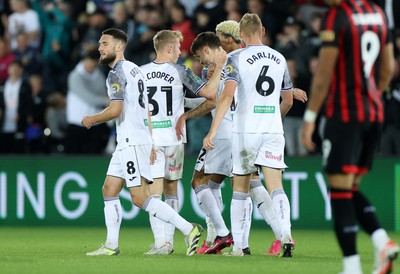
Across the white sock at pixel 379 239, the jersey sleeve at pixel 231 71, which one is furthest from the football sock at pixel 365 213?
the jersey sleeve at pixel 231 71

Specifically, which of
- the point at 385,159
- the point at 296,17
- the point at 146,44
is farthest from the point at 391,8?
the point at 146,44

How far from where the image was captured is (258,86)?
10.9 m

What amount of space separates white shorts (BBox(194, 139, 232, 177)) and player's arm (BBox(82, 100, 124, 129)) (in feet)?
5.15

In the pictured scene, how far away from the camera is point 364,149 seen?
8508mm

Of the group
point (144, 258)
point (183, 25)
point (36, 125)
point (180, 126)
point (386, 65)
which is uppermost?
point (183, 25)

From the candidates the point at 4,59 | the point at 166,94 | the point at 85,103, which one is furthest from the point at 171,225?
the point at 4,59

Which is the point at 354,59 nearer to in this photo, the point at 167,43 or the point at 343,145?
the point at 343,145

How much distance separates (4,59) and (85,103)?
114 inches

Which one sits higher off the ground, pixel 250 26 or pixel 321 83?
pixel 250 26

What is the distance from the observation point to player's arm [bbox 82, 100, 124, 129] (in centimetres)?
1055

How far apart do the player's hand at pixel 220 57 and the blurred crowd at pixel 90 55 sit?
5.06m

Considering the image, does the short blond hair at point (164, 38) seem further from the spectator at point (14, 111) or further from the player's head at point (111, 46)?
the spectator at point (14, 111)

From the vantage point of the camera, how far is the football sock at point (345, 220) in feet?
26.9

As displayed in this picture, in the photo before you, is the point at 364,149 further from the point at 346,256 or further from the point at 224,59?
the point at 224,59
